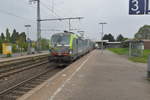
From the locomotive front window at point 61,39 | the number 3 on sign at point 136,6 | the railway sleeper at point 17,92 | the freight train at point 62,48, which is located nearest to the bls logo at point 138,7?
the number 3 on sign at point 136,6

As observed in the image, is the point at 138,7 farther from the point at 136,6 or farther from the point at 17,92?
the point at 17,92

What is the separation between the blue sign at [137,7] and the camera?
337 inches

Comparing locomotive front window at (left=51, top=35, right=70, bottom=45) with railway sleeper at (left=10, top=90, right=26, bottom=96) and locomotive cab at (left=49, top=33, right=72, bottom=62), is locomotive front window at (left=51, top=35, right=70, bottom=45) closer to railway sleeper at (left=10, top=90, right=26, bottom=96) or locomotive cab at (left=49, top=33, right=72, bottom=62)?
locomotive cab at (left=49, top=33, right=72, bottom=62)

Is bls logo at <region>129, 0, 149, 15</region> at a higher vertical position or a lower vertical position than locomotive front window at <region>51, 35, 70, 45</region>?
higher

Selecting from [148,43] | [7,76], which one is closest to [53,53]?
[7,76]

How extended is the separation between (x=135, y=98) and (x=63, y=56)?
29.9 feet

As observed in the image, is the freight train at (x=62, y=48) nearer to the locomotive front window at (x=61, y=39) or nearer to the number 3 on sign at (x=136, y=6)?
the locomotive front window at (x=61, y=39)

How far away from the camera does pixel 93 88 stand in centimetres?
649

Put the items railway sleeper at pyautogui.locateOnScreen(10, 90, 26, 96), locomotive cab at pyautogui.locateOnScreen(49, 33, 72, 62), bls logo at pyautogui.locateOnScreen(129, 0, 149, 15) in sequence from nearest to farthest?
railway sleeper at pyautogui.locateOnScreen(10, 90, 26, 96), bls logo at pyautogui.locateOnScreen(129, 0, 149, 15), locomotive cab at pyautogui.locateOnScreen(49, 33, 72, 62)

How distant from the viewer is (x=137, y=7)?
8.68 meters

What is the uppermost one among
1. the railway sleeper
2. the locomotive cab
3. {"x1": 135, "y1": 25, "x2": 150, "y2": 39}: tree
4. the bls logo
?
{"x1": 135, "y1": 25, "x2": 150, "y2": 39}: tree

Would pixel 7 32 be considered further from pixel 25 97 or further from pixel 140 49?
pixel 25 97

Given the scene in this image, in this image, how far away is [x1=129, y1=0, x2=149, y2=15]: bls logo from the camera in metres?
8.56

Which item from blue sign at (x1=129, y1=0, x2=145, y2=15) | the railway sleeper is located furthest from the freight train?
the railway sleeper
